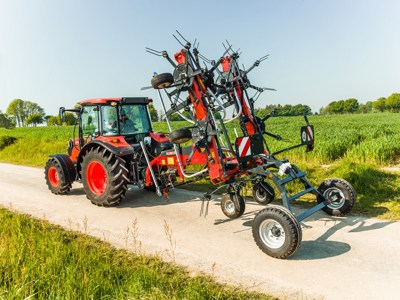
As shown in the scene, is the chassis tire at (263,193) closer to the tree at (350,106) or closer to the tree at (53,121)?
the tree at (53,121)

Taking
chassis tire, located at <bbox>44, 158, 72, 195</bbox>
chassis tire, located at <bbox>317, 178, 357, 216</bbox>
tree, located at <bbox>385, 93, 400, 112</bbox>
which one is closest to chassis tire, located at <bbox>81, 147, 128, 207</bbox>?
chassis tire, located at <bbox>44, 158, 72, 195</bbox>

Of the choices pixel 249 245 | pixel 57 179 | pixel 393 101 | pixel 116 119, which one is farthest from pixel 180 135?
pixel 393 101

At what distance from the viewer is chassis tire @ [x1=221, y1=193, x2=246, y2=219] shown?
523 cm

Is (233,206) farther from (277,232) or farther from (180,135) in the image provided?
(180,135)

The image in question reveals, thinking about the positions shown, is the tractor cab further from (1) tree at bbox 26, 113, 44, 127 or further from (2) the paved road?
(1) tree at bbox 26, 113, 44, 127

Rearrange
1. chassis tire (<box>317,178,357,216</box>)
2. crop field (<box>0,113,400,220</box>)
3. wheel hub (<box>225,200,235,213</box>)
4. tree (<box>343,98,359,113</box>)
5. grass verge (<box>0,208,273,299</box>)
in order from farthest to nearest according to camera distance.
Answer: tree (<box>343,98,359,113</box>) → crop field (<box>0,113,400,220</box>) → wheel hub (<box>225,200,235,213</box>) → chassis tire (<box>317,178,357,216</box>) → grass verge (<box>0,208,273,299</box>)

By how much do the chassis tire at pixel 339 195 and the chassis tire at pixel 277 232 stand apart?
1379 mm

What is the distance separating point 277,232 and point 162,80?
2679 millimetres

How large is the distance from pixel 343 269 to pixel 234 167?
6.93 feet

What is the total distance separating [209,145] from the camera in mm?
4836

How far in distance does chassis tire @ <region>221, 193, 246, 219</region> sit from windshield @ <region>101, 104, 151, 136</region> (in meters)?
2.77

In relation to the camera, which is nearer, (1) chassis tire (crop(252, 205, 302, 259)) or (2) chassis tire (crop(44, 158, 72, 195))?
(1) chassis tire (crop(252, 205, 302, 259))

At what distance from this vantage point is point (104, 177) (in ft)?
22.1

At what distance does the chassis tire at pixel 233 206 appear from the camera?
523 cm
